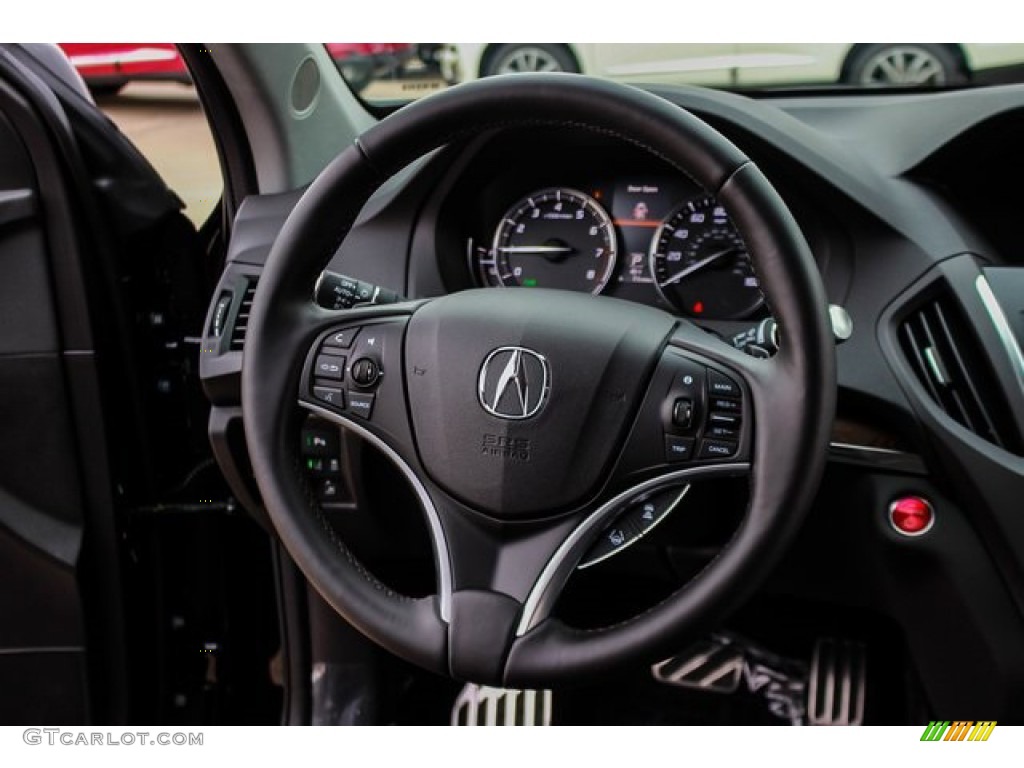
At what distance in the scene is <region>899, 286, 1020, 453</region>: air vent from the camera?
1.31 meters

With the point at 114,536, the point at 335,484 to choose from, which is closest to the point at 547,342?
the point at 335,484

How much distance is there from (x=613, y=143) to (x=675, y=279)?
210 mm

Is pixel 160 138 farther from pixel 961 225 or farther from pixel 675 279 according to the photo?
pixel 961 225

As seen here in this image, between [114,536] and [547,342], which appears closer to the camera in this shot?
[547,342]

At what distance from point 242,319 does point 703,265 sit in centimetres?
62

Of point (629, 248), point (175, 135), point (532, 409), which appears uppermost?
point (175, 135)

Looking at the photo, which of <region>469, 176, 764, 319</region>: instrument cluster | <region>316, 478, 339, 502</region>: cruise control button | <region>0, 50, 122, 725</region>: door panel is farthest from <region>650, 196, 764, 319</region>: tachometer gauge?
<region>0, 50, 122, 725</region>: door panel

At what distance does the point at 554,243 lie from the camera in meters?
1.54

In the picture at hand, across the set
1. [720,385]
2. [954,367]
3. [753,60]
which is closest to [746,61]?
[753,60]

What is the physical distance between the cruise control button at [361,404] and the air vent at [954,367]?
0.66 metres

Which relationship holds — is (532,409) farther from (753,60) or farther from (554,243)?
(753,60)

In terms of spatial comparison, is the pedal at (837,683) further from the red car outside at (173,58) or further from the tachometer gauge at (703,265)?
the red car outside at (173,58)

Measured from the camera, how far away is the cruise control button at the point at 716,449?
1.08 m

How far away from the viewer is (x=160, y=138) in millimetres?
2053
